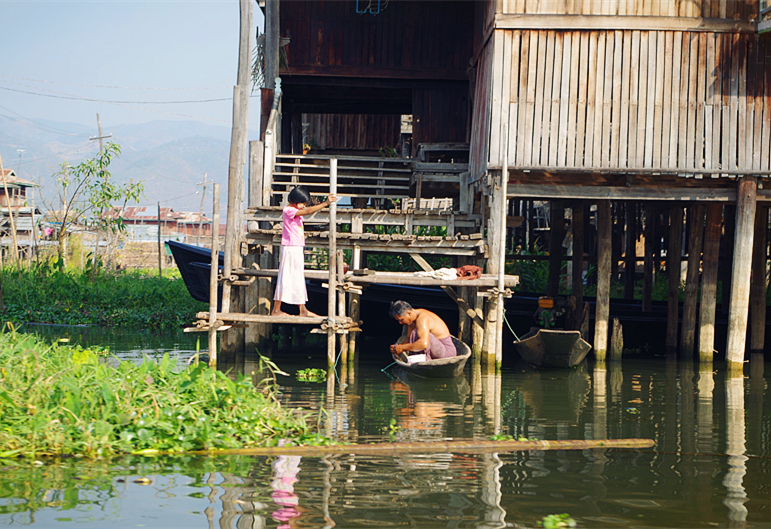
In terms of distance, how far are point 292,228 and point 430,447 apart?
4617 millimetres

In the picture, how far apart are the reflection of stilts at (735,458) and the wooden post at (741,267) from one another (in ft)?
4.67

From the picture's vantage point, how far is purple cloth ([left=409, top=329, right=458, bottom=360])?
10.1 meters

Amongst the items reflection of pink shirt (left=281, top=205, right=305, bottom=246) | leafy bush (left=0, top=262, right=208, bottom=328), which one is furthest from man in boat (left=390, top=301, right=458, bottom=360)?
leafy bush (left=0, top=262, right=208, bottom=328)

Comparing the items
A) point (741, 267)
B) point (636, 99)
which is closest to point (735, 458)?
point (741, 267)

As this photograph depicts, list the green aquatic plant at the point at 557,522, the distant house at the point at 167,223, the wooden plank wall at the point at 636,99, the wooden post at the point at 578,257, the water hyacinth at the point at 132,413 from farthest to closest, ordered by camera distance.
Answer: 1. the distant house at the point at 167,223
2. the wooden post at the point at 578,257
3. the wooden plank wall at the point at 636,99
4. the water hyacinth at the point at 132,413
5. the green aquatic plant at the point at 557,522

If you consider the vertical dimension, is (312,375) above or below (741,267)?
below

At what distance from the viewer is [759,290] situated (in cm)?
1301

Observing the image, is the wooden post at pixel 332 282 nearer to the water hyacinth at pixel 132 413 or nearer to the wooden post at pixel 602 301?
the water hyacinth at pixel 132 413

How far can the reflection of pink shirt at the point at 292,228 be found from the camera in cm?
947

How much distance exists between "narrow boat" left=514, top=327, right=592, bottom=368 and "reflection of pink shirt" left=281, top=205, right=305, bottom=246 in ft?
12.8

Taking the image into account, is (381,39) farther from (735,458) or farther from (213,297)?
(735,458)

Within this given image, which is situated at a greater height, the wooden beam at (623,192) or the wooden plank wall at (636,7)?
the wooden plank wall at (636,7)

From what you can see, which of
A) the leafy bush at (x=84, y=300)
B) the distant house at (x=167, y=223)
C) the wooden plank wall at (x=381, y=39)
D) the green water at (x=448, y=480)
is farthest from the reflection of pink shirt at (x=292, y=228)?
the distant house at (x=167, y=223)

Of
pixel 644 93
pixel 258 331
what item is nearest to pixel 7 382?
pixel 258 331
